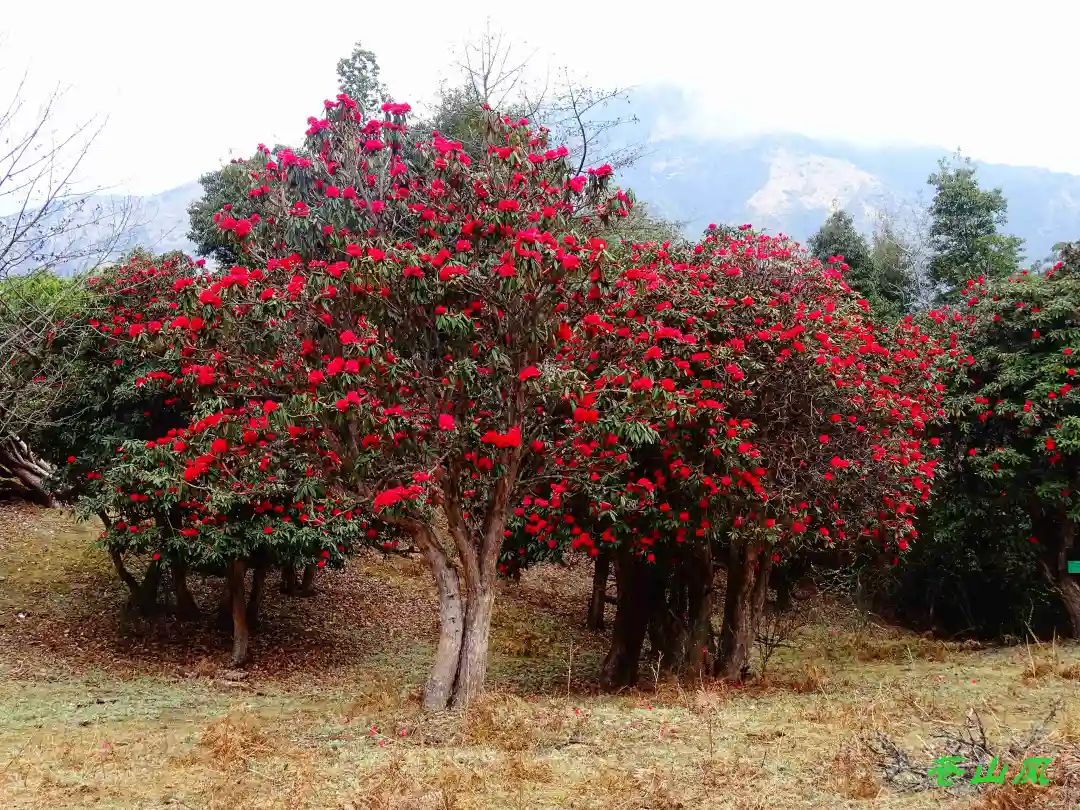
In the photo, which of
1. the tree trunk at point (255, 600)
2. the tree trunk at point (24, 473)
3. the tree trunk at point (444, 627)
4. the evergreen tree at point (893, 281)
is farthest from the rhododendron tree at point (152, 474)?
the evergreen tree at point (893, 281)

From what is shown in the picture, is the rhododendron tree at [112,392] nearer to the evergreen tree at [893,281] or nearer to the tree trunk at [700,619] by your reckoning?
the tree trunk at [700,619]

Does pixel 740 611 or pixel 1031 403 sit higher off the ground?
pixel 1031 403

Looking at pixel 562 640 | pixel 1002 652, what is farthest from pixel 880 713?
pixel 562 640

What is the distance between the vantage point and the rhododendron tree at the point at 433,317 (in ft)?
27.3

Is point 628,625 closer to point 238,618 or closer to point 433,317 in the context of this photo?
point 238,618

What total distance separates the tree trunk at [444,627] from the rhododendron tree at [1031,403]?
10.5m

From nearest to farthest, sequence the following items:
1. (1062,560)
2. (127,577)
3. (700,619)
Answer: (700,619)
(1062,560)
(127,577)

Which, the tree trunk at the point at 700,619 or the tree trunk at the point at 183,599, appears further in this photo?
the tree trunk at the point at 183,599

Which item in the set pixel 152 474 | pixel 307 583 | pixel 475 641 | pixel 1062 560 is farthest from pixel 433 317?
pixel 307 583

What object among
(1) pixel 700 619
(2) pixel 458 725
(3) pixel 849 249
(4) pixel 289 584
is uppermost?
(3) pixel 849 249

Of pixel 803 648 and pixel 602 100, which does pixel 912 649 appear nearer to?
pixel 803 648

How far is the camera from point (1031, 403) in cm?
1479

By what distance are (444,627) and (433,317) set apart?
3.72m

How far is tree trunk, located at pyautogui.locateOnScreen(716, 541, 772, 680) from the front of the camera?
13164 millimetres
